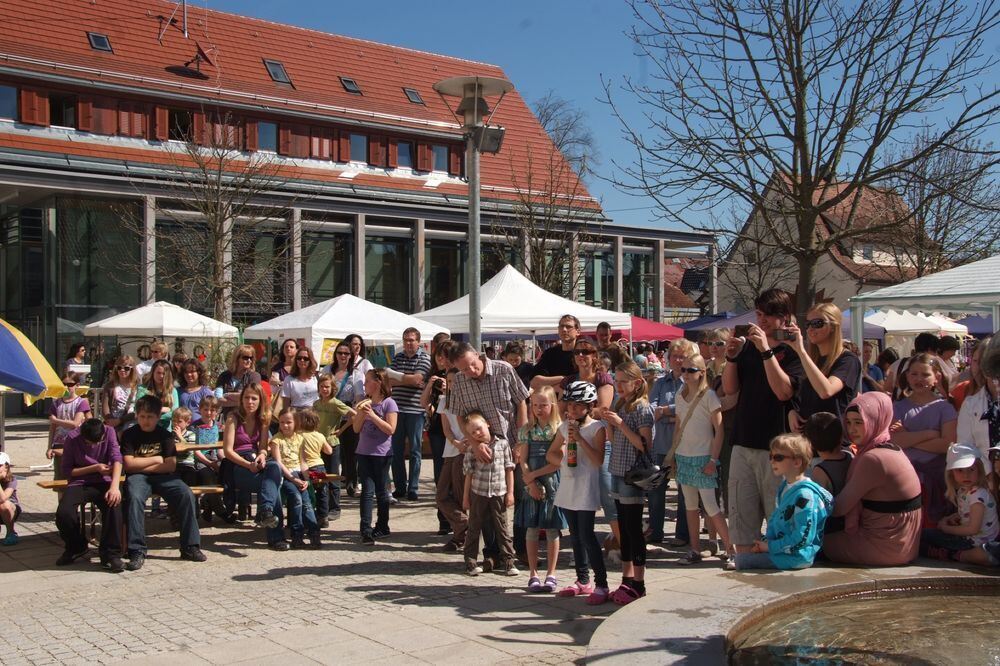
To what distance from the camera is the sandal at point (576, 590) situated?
6.88 meters

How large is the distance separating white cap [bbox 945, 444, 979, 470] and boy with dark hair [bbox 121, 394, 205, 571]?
610cm

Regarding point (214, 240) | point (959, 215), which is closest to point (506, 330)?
point (214, 240)

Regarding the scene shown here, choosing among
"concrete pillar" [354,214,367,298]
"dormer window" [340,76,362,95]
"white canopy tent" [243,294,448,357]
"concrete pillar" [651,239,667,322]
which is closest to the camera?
"white canopy tent" [243,294,448,357]

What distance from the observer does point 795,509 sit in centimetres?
596

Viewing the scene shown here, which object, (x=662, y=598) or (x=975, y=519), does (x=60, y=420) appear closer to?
(x=662, y=598)

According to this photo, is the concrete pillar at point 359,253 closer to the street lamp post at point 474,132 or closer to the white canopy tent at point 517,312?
the white canopy tent at point 517,312

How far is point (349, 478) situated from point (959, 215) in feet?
77.7

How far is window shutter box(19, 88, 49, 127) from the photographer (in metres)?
27.8

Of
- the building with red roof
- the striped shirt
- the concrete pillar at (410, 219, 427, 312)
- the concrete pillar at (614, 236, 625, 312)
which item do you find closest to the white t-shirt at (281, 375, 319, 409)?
the striped shirt

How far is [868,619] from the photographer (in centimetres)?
547

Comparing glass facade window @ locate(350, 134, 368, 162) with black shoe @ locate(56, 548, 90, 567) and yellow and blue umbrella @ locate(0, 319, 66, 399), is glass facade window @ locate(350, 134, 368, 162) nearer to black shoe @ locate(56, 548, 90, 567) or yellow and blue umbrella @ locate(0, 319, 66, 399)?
yellow and blue umbrella @ locate(0, 319, 66, 399)

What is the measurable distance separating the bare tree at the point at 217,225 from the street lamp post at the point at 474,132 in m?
16.1

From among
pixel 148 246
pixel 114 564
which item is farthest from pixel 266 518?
pixel 148 246

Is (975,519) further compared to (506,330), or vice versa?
(506,330)
